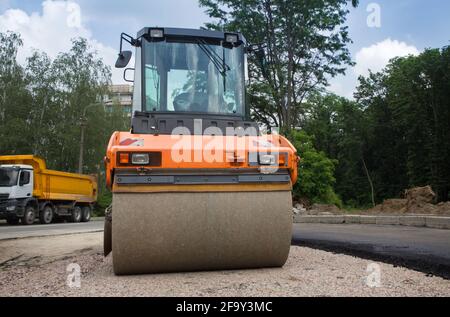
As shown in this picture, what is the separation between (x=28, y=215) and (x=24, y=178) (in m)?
1.63

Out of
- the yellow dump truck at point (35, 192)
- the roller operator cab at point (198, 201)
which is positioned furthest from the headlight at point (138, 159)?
the yellow dump truck at point (35, 192)

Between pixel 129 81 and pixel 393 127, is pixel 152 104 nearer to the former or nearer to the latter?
pixel 129 81

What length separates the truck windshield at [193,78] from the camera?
6.70 m

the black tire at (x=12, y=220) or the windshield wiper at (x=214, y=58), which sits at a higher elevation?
the windshield wiper at (x=214, y=58)

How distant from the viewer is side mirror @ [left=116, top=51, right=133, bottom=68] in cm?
693

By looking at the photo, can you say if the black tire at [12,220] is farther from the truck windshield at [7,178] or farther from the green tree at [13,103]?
the green tree at [13,103]

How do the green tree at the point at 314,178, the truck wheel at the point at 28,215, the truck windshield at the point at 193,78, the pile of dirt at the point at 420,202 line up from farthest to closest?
the green tree at the point at 314,178, the truck wheel at the point at 28,215, the pile of dirt at the point at 420,202, the truck windshield at the point at 193,78

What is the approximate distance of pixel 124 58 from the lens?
6.93 m

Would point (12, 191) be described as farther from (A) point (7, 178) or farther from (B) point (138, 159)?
(B) point (138, 159)

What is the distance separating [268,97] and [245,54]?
18.5m

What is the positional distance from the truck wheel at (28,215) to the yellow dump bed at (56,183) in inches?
30.3

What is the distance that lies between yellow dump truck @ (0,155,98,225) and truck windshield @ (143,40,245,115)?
17.8 metres

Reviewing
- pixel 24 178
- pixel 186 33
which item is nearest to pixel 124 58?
pixel 186 33
